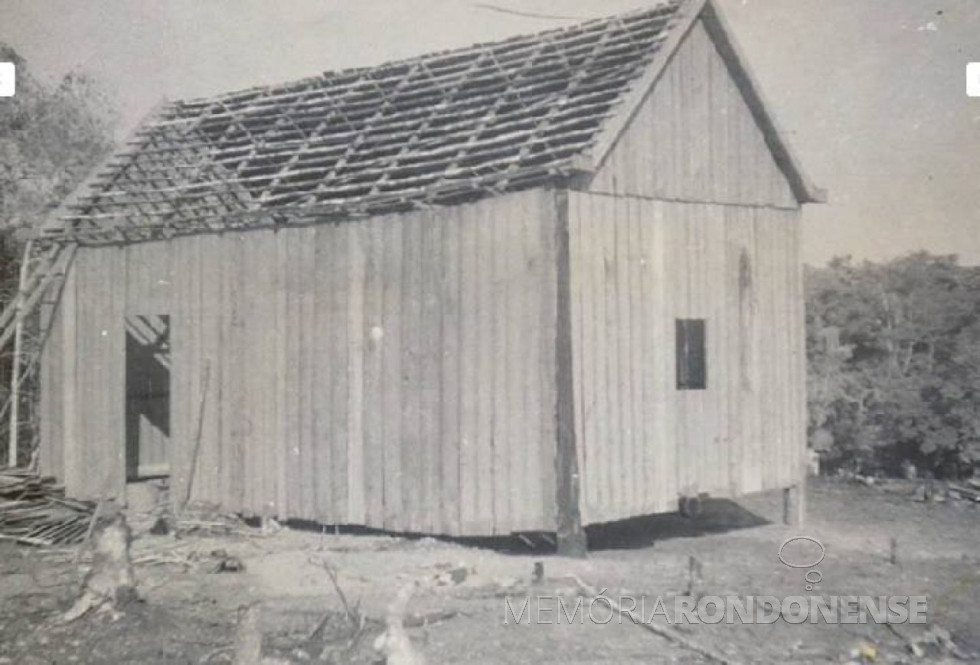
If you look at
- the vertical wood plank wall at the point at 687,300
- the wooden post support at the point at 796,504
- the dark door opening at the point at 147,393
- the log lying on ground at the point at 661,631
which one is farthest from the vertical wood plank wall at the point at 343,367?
the wooden post support at the point at 796,504

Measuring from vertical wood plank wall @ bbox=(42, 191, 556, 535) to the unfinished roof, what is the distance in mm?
416

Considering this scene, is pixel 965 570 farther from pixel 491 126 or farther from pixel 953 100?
pixel 491 126

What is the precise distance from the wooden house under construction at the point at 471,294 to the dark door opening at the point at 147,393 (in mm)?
1534

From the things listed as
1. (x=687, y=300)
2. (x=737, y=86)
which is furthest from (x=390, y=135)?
(x=737, y=86)

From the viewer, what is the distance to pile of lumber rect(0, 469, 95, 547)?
13.0 metres

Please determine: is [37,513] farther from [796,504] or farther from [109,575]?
[796,504]

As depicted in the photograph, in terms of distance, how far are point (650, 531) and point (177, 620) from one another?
7317mm

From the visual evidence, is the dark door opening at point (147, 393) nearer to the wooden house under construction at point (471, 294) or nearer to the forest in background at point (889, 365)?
the wooden house under construction at point (471, 294)

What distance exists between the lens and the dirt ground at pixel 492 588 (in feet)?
27.0

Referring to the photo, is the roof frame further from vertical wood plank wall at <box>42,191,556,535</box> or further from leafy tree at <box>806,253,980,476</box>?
leafy tree at <box>806,253,980,476</box>

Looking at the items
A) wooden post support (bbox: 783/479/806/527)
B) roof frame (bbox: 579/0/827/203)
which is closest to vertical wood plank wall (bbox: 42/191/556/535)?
roof frame (bbox: 579/0/827/203)

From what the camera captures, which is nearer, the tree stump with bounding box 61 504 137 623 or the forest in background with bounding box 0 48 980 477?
the tree stump with bounding box 61 504 137 623

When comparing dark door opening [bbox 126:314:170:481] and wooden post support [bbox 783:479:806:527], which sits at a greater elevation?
dark door opening [bbox 126:314:170:481]

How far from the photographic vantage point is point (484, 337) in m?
12.1
